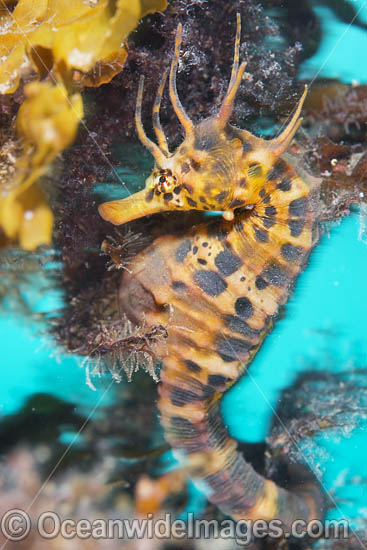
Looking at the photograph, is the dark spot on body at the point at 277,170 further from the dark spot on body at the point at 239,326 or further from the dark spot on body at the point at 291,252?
the dark spot on body at the point at 239,326

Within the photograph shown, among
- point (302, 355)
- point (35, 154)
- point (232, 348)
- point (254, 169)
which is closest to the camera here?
point (35, 154)

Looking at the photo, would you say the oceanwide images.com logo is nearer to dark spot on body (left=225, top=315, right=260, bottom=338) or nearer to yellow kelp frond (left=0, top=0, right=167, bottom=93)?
dark spot on body (left=225, top=315, right=260, bottom=338)

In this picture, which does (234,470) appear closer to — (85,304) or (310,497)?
(310,497)

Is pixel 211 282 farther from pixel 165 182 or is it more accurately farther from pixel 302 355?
pixel 302 355

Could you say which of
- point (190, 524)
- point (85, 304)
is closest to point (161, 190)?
point (85, 304)

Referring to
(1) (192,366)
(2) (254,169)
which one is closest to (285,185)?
(2) (254,169)

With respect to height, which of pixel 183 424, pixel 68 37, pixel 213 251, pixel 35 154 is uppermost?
pixel 68 37
